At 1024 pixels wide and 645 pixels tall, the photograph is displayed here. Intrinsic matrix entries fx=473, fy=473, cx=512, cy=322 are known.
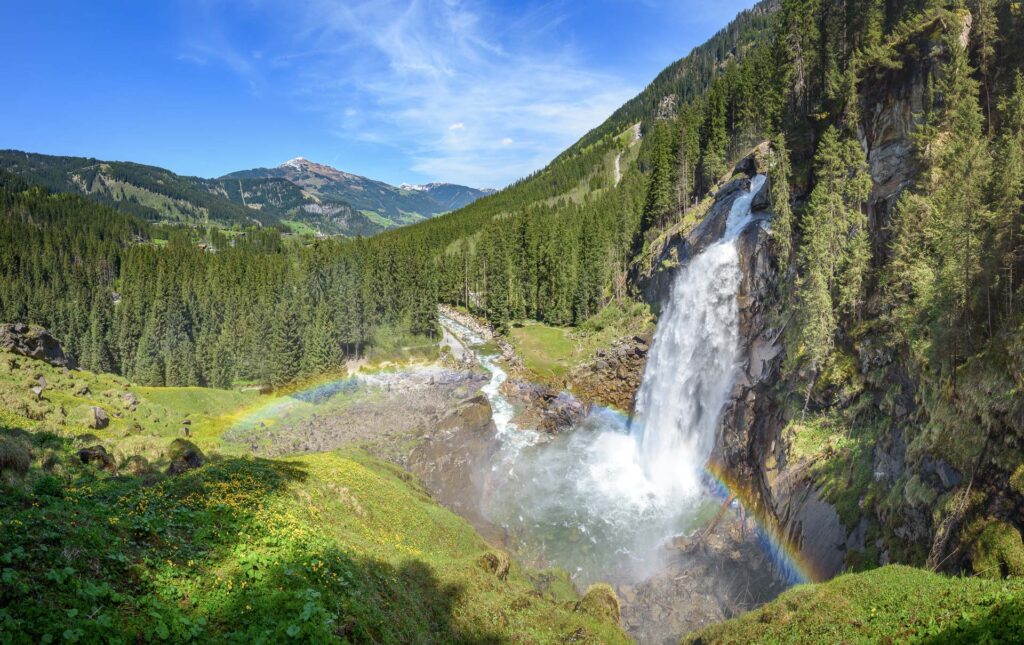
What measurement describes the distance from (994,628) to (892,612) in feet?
10.9

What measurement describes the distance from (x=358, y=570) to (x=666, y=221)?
2747 inches

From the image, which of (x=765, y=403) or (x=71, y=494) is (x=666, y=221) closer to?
(x=765, y=403)

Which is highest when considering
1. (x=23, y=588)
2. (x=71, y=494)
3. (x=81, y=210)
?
(x=81, y=210)

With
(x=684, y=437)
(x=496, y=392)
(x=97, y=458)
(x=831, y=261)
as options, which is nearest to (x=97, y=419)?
(x=97, y=458)

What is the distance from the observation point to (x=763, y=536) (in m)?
29.4

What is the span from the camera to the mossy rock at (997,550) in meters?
14.2

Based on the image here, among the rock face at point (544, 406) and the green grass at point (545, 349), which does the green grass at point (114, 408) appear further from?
the green grass at point (545, 349)

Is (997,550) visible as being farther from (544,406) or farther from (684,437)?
(544,406)

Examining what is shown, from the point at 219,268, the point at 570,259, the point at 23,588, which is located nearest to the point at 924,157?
the point at 23,588

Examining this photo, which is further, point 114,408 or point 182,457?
point 114,408

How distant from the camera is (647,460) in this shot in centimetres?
4381

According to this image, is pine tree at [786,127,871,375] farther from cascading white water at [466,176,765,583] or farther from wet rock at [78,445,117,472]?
wet rock at [78,445,117,472]

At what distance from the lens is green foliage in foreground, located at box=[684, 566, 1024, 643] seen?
11.0m

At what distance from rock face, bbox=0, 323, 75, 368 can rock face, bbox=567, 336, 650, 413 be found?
53.1m
